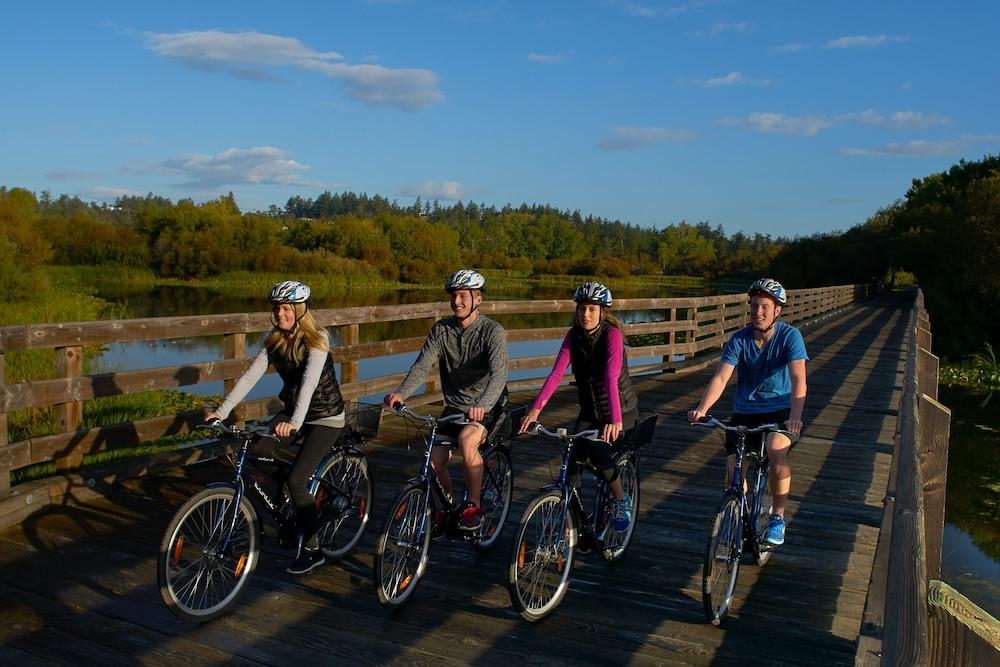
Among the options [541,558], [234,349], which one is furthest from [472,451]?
[234,349]

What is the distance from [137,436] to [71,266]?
58322 mm

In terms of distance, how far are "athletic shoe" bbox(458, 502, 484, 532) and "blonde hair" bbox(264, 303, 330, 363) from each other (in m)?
1.22

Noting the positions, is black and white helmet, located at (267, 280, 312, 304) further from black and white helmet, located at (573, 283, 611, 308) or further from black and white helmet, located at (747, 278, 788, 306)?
black and white helmet, located at (747, 278, 788, 306)

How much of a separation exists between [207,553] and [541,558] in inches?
64.5

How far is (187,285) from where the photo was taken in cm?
5672

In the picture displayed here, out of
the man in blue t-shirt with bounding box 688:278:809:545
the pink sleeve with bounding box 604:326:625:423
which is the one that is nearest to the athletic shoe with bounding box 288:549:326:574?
the pink sleeve with bounding box 604:326:625:423

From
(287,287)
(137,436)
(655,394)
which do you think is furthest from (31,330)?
(655,394)

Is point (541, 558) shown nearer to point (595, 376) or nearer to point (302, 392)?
point (595, 376)

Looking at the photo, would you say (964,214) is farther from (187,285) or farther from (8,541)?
(8,541)

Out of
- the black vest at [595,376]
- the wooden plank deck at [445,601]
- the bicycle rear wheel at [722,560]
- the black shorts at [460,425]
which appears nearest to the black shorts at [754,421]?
the bicycle rear wheel at [722,560]

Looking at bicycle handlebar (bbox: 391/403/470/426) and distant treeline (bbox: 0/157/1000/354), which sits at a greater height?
distant treeline (bbox: 0/157/1000/354)

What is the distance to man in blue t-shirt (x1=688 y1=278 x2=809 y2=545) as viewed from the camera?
4.80m

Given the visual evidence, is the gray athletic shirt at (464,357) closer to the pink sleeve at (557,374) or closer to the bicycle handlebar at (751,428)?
the pink sleeve at (557,374)

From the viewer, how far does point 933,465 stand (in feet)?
21.6
